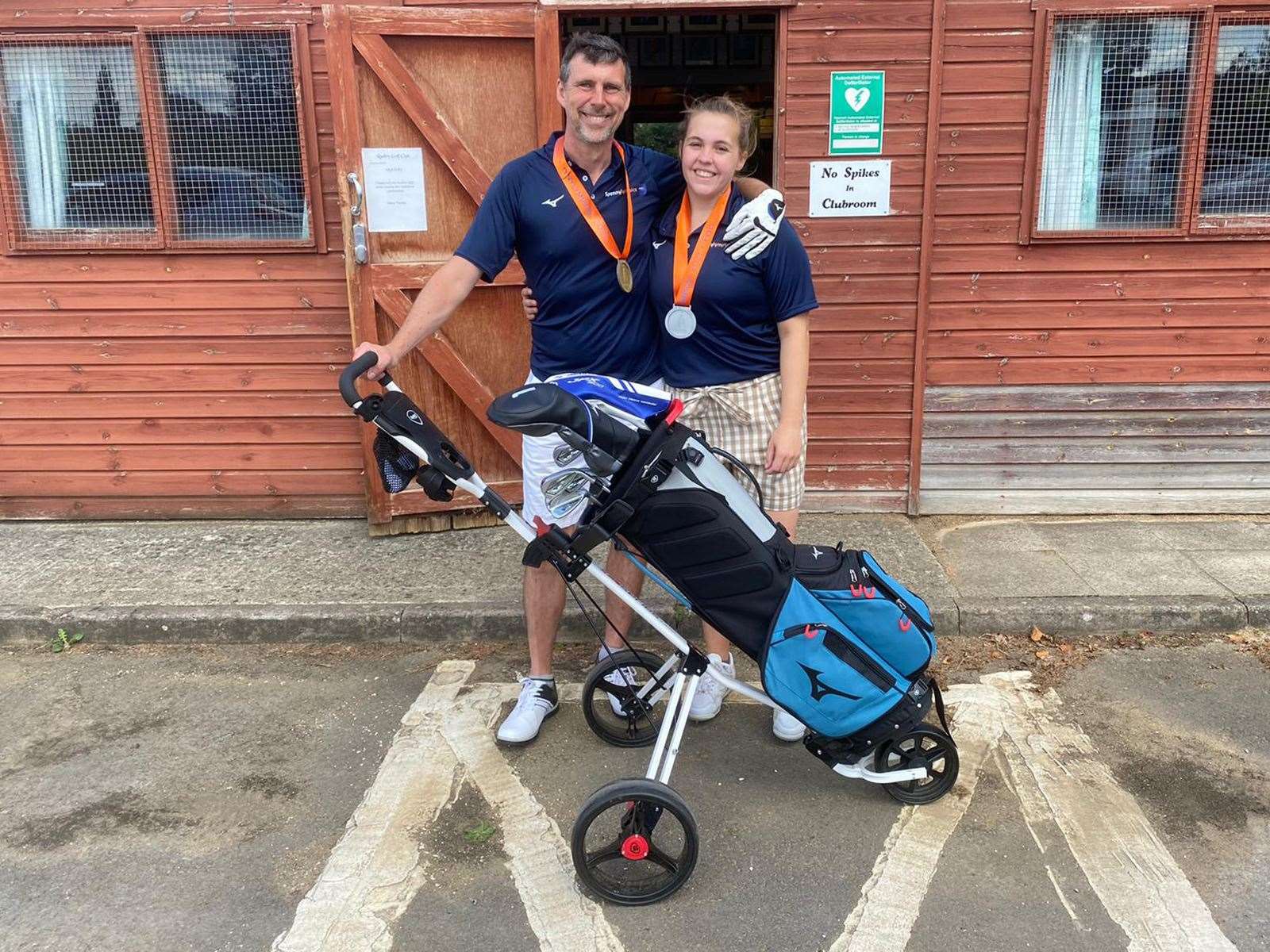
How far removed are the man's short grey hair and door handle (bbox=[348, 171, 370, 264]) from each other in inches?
75.1

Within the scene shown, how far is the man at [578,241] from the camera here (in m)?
3.12

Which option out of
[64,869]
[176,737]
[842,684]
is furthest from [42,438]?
[842,684]

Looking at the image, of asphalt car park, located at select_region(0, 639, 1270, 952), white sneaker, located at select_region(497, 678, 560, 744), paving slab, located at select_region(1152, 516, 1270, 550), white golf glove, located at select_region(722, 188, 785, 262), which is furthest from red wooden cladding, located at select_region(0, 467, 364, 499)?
paving slab, located at select_region(1152, 516, 1270, 550)

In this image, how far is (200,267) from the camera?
17.0ft

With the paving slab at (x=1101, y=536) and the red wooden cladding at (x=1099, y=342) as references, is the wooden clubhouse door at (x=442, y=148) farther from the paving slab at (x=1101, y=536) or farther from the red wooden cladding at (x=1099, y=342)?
the paving slab at (x=1101, y=536)

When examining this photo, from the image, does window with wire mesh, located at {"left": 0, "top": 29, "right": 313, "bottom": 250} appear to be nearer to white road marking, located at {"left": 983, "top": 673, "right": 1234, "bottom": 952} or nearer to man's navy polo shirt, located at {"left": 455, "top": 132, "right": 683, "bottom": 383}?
man's navy polo shirt, located at {"left": 455, "top": 132, "right": 683, "bottom": 383}

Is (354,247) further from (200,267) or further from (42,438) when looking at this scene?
(42,438)

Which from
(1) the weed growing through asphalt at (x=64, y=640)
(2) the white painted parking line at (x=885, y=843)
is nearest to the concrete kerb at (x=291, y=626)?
(1) the weed growing through asphalt at (x=64, y=640)

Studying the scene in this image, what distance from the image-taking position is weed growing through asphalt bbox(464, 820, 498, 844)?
2.96 meters

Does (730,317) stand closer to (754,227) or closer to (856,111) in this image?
(754,227)

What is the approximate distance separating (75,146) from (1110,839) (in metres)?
5.58

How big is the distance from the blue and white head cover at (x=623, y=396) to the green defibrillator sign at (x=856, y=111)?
2.86 meters

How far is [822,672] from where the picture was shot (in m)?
2.74

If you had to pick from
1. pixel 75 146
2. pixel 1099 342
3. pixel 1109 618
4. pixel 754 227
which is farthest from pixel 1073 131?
pixel 75 146
